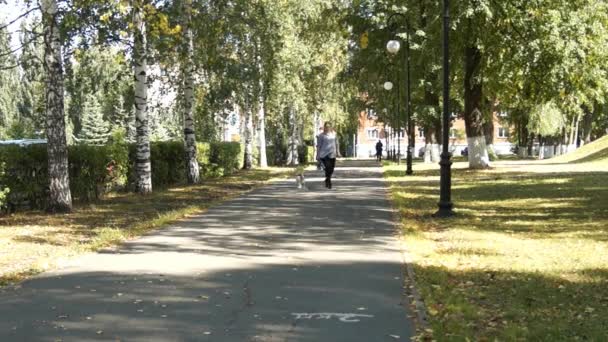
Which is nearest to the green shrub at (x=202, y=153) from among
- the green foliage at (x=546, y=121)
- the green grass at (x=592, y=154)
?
the green grass at (x=592, y=154)

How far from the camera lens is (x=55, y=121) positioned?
14.1m

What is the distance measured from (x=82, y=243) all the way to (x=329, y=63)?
111 ft

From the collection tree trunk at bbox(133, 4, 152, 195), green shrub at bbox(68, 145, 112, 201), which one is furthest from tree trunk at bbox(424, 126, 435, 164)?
green shrub at bbox(68, 145, 112, 201)

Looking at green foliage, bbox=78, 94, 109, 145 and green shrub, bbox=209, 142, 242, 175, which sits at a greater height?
green foliage, bbox=78, 94, 109, 145

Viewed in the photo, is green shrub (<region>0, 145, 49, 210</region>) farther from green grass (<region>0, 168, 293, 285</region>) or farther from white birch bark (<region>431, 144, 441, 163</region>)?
white birch bark (<region>431, 144, 441, 163</region>)

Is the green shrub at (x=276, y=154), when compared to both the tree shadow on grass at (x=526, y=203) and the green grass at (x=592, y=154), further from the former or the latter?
the tree shadow on grass at (x=526, y=203)

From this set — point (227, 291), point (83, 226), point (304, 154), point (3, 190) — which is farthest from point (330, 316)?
point (304, 154)

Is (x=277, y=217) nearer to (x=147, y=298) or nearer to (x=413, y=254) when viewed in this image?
(x=413, y=254)

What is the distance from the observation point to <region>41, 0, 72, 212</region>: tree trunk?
13953 millimetres

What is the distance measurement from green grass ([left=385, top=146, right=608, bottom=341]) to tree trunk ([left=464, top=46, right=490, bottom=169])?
11371 mm

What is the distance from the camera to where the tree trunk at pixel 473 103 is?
89.7 feet

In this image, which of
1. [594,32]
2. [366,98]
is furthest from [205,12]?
[366,98]

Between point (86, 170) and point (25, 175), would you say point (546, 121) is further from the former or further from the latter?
point (25, 175)

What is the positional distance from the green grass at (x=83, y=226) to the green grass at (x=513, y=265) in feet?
14.5
